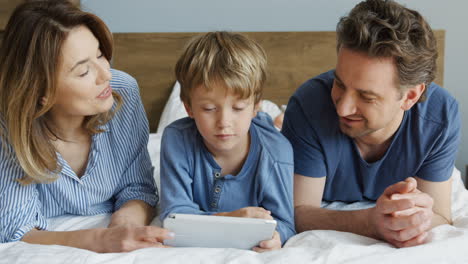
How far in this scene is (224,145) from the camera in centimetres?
117

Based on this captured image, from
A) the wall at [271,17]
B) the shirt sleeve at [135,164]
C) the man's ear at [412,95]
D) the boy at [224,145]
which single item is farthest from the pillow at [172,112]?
the man's ear at [412,95]

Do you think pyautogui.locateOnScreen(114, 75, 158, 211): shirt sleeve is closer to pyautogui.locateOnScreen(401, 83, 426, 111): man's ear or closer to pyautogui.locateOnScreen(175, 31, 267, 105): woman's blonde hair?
pyautogui.locateOnScreen(175, 31, 267, 105): woman's blonde hair

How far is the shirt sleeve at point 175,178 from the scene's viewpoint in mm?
1183

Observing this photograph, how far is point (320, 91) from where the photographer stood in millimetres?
1348

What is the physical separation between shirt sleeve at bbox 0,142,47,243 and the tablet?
0.39m

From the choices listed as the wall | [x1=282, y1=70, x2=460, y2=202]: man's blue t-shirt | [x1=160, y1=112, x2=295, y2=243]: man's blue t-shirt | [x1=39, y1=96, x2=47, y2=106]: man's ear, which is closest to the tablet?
[x1=160, y1=112, x2=295, y2=243]: man's blue t-shirt

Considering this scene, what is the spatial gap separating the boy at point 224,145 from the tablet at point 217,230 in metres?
0.05

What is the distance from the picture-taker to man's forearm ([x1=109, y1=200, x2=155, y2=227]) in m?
1.24

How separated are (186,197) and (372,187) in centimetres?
56

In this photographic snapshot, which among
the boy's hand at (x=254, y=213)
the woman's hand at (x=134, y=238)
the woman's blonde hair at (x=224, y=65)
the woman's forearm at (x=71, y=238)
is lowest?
the woman's forearm at (x=71, y=238)

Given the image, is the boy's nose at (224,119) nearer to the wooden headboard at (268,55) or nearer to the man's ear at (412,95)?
the man's ear at (412,95)

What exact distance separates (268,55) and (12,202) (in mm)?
1698

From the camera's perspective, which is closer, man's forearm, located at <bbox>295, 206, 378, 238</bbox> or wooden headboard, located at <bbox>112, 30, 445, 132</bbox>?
man's forearm, located at <bbox>295, 206, 378, 238</bbox>

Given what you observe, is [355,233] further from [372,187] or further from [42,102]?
[42,102]
